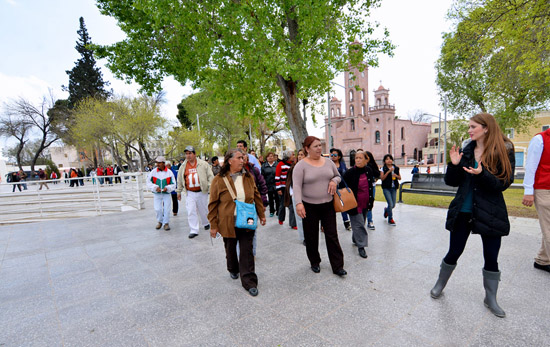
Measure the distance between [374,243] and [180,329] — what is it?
12.3 ft

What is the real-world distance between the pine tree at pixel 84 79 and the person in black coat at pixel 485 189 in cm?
4661

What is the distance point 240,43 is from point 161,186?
592cm

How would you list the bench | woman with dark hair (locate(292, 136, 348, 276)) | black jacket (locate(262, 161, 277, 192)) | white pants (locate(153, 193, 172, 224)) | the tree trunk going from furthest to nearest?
the tree trunk < the bench < black jacket (locate(262, 161, 277, 192)) < white pants (locate(153, 193, 172, 224)) < woman with dark hair (locate(292, 136, 348, 276))

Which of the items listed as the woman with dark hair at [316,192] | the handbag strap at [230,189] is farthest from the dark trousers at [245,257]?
the woman with dark hair at [316,192]

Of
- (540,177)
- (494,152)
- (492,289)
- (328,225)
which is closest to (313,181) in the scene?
(328,225)

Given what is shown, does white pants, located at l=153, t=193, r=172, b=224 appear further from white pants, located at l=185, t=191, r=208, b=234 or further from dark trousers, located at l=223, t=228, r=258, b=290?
dark trousers, located at l=223, t=228, r=258, b=290

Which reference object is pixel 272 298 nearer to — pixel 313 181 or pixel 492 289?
pixel 313 181

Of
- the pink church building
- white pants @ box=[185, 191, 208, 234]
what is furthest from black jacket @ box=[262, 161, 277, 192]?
the pink church building

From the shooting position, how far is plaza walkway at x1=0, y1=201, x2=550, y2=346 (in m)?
2.51

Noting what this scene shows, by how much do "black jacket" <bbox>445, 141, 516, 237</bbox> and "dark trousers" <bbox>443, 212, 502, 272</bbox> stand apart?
7cm

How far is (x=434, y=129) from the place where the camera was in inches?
2569

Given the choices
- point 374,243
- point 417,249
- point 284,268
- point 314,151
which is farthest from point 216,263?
point 417,249

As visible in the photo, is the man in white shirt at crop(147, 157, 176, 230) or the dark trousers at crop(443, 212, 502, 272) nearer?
the dark trousers at crop(443, 212, 502, 272)

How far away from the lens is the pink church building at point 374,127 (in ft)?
198
